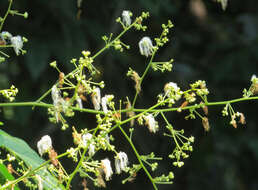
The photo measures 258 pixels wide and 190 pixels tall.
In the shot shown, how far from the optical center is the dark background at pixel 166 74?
12.9 feet

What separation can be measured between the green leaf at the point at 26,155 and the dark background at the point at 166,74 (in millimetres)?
2009

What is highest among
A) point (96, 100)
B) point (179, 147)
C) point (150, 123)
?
point (96, 100)

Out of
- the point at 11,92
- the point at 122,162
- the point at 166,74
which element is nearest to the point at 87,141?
the point at 122,162

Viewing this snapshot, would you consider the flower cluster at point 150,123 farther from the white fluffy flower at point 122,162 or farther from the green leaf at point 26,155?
the green leaf at point 26,155

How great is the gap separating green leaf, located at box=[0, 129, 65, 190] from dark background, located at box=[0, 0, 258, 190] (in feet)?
6.59

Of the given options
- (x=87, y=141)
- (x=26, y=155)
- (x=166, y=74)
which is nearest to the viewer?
(x=87, y=141)

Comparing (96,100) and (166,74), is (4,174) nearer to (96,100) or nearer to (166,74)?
(96,100)

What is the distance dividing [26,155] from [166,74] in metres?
3.46

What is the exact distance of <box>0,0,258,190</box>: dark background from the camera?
3.94 metres

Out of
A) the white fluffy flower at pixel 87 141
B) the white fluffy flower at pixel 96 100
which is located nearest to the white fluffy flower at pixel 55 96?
the white fluffy flower at pixel 96 100

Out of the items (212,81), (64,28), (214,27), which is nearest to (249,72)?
(212,81)

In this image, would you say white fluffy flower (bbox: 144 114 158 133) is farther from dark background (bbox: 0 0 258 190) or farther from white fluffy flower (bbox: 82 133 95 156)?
dark background (bbox: 0 0 258 190)

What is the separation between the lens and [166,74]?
199 inches

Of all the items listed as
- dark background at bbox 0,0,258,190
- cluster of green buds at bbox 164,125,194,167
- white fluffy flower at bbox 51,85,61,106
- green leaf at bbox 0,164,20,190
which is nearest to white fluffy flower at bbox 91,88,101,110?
white fluffy flower at bbox 51,85,61,106
